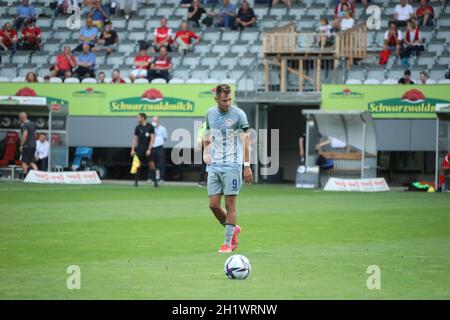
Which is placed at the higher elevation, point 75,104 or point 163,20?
point 163,20

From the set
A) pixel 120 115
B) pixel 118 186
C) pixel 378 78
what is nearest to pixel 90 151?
pixel 120 115

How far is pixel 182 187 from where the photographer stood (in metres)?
33.3

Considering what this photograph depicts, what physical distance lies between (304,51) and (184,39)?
17.0 ft

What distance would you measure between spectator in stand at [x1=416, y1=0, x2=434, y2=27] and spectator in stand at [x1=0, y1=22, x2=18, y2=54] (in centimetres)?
1531

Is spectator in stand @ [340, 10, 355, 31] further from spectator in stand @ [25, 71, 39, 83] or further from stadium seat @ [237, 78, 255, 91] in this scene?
spectator in stand @ [25, 71, 39, 83]

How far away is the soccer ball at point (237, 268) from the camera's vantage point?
11867mm

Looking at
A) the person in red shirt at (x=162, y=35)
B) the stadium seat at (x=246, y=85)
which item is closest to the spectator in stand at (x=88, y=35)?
the person in red shirt at (x=162, y=35)

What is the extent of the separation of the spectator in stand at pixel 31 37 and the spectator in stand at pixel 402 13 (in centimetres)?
1372

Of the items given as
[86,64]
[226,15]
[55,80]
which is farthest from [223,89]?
[226,15]

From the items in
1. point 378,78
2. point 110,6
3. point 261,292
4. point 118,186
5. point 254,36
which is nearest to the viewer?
point 261,292

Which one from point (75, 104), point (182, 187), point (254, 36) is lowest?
point (182, 187)

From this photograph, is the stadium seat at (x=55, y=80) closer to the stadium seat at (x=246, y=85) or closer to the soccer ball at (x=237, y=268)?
the stadium seat at (x=246, y=85)

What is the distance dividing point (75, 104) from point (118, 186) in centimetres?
517
